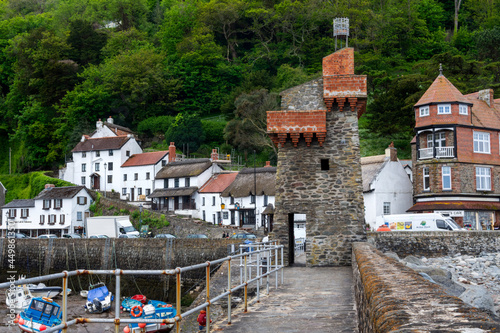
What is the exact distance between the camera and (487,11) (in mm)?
82688

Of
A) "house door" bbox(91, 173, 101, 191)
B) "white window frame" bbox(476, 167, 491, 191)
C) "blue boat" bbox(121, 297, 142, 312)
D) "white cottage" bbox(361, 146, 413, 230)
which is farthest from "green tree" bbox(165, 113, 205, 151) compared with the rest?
"blue boat" bbox(121, 297, 142, 312)

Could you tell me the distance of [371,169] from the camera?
41688 millimetres

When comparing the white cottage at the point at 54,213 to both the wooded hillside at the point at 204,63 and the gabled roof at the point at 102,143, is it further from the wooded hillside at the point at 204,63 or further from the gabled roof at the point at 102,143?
the wooded hillside at the point at 204,63

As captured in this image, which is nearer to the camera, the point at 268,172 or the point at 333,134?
the point at 333,134

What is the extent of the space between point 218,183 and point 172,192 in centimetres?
552

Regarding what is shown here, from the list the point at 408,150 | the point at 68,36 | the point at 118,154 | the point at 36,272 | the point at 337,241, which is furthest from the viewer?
the point at 68,36

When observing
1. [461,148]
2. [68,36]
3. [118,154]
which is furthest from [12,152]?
[461,148]

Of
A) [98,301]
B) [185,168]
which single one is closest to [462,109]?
[98,301]

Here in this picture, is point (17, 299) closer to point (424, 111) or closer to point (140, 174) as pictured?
point (424, 111)

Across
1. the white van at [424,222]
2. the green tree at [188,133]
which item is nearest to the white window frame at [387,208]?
the white van at [424,222]

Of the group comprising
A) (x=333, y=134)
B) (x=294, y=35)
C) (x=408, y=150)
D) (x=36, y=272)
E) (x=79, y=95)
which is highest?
(x=294, y=35)

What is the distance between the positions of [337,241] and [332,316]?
9659 millimetres

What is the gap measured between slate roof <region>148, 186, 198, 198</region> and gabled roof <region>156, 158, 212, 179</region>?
1475 mm

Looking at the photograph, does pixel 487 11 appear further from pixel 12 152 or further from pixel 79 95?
pixel 12 152
